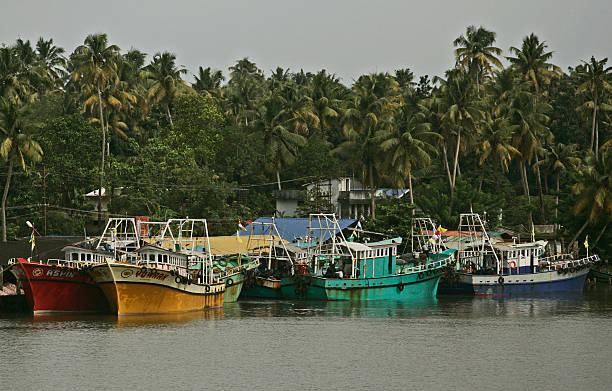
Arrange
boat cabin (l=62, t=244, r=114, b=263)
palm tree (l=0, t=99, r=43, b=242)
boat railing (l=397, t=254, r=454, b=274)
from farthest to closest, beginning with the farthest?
palm tree (l=0, t=99, r=43, b=242), boat railing (l=397, t=254, r=454, b=274), boat cabin (l=62, t=244, r=114, b=263)

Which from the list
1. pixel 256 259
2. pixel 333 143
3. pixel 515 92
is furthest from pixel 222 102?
pixel 256 259

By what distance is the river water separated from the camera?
38188mm

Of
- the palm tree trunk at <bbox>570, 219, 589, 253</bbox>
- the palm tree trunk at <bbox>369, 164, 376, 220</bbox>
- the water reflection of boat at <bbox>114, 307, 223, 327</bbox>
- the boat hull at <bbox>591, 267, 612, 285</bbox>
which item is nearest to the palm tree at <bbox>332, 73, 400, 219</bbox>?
the palm tree trunk at <bbox>369, 164, 376, 220</bbox>

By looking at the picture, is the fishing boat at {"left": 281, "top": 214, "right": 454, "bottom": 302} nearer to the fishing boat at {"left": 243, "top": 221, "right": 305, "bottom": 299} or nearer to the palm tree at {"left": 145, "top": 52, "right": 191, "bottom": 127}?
the fishing boat at {"left": 243, "top": 221, "right": 305, "bottom": 299}

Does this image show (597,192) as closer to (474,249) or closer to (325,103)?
(474,249)

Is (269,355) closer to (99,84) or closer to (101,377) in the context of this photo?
(101,377)

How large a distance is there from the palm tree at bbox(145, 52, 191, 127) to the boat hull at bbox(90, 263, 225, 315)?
1994 inches

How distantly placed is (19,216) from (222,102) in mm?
36204

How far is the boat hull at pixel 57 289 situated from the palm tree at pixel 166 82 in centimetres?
4996

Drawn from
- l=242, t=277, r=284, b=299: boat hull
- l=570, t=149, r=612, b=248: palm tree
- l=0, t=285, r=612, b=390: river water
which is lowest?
l=0, t=285, r=612, b=390: river water

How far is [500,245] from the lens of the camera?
224 ft

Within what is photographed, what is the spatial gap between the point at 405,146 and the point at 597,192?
65.0ft

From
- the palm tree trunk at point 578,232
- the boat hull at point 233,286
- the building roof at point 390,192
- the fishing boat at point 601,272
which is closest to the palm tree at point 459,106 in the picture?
the building roof at point 390,192

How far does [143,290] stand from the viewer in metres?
51.3
